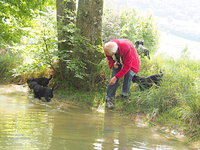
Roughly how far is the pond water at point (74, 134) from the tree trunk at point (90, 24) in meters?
2.55

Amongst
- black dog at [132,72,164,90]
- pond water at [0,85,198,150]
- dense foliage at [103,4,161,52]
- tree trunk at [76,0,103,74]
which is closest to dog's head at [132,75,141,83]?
black dog at [132,72,164,90]

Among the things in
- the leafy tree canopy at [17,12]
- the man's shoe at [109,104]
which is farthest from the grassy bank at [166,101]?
the leafy tree canopy at [17,12]

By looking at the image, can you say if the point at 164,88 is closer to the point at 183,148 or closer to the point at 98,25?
the point at 183,148

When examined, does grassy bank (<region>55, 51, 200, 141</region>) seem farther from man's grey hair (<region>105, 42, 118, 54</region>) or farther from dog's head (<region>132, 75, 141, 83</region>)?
man's grey hair (<region>105, 42, 118, 54</region>)

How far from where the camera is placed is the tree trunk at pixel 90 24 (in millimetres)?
6012

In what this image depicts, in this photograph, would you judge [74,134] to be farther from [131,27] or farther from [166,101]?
[131,27]

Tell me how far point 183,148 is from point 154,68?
374cm

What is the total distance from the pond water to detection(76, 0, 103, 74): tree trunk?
2549 millimetres

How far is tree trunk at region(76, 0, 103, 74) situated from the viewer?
237 inches

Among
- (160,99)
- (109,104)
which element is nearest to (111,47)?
(109,104)

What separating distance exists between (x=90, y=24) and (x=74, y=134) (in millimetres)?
3997

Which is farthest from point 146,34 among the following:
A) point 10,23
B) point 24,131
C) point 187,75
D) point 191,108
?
point 24,131

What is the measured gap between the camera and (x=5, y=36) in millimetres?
8664

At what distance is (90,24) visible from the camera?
607 centimetres
